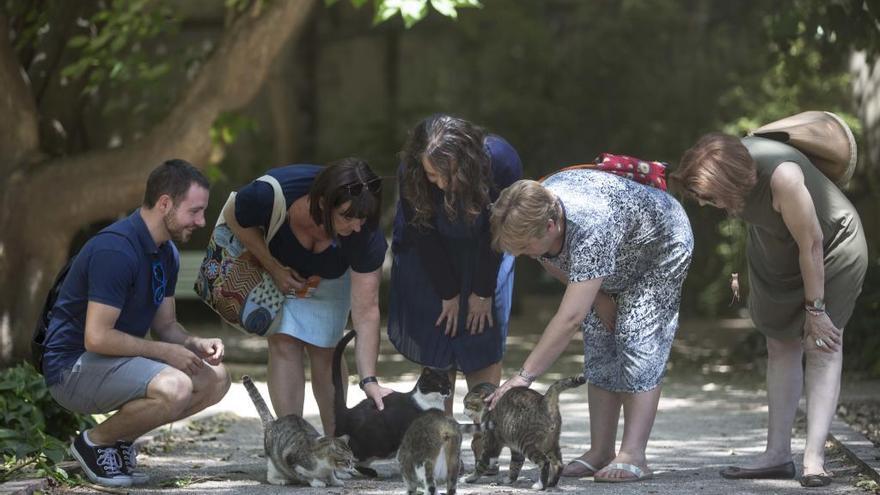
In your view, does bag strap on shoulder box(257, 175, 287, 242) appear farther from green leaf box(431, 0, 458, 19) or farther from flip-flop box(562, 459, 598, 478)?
green leaf box(431, 0, 458, 19)

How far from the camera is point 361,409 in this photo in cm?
600

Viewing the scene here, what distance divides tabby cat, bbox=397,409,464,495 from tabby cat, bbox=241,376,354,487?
1.36 feet

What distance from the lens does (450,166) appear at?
587 centimetres

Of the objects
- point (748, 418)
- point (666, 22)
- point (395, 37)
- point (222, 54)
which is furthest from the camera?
point (395, 37)

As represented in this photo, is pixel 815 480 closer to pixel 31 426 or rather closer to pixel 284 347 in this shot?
pixel 284 347

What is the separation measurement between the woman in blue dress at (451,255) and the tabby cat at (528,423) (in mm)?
412

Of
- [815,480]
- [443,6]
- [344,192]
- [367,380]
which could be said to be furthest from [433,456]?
[443,6]

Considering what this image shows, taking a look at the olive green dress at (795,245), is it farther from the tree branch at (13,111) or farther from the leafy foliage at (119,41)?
the tree branch at (13,111)

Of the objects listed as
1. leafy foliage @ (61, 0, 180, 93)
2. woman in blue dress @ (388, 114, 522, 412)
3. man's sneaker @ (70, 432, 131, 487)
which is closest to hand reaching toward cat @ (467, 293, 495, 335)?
woman in blue dress @ (388, 114, 522, 412)

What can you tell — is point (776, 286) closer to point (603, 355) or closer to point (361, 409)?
point (603, 355)

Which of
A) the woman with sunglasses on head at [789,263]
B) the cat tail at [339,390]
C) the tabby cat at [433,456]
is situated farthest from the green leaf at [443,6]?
the tabby cat at [433,456]

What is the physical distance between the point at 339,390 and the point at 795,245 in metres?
2.21

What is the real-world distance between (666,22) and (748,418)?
37.0 feet

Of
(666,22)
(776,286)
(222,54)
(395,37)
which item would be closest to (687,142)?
(666,22)
